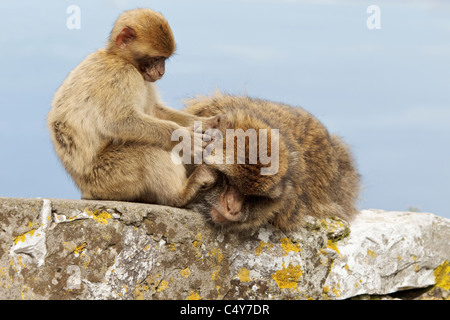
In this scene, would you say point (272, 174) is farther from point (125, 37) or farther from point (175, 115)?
point (125, 37)

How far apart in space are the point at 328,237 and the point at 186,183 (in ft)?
5.57

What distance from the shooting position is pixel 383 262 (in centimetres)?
663

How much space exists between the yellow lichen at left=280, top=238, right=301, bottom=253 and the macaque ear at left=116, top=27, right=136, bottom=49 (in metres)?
2.39

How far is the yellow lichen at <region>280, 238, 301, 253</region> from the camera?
5.94m

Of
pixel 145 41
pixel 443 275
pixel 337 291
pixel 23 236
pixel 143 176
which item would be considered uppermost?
pixel 145 41

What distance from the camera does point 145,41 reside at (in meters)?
5.69

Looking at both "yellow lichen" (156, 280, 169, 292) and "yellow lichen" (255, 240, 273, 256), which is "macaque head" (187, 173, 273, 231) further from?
"yellow lichen" (156, 280, 169, 292)

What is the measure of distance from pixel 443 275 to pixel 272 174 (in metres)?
3.36

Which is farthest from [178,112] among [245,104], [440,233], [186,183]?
[440,233]

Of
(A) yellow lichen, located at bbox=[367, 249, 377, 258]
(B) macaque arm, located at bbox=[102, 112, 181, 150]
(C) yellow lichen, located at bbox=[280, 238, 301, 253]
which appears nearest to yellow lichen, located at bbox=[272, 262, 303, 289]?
(C) yellow lichen, located at bbox=[280, 238, 301, 253]

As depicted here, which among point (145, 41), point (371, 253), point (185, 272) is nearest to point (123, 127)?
point (145, 41)

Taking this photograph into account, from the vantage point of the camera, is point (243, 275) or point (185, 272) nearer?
point (185, 272)

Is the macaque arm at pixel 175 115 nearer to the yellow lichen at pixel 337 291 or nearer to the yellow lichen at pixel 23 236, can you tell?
the yellow lichen at pixel 23 236
